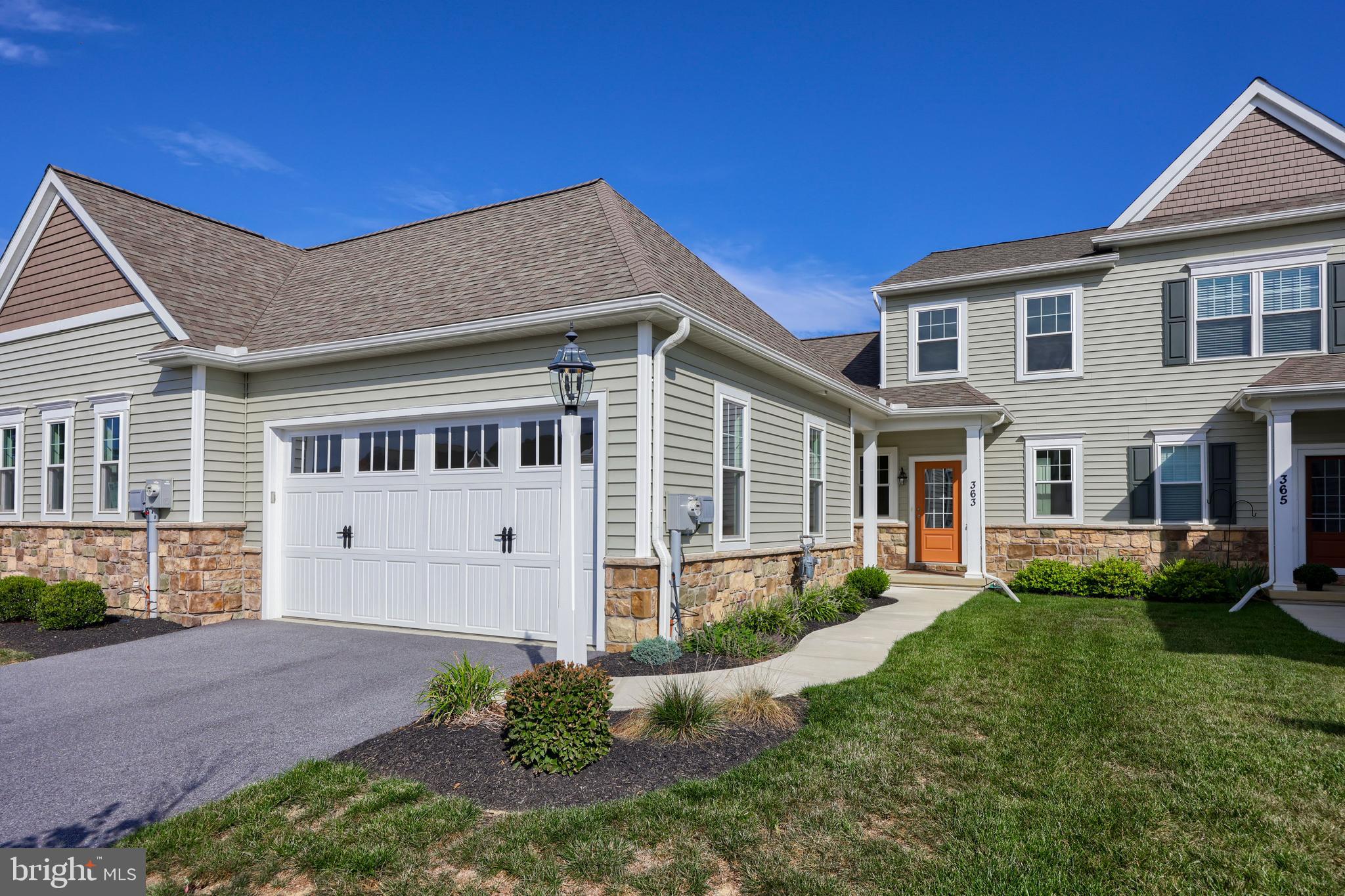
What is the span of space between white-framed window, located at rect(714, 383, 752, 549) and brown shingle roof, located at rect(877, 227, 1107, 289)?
23.8ft

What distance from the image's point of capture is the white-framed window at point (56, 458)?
11.5m

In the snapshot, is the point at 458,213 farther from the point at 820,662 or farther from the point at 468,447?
the point at 820,662

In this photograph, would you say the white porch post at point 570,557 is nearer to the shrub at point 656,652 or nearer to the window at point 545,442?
the shrub at point 656,652

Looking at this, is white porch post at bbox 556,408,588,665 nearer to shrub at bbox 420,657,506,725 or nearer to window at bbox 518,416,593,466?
shrub at bbox 420,657,506,725

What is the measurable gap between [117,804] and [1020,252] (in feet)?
52.3

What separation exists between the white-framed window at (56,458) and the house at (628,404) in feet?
0.17

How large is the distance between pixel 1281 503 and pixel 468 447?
11605mm

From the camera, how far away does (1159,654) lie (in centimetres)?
767

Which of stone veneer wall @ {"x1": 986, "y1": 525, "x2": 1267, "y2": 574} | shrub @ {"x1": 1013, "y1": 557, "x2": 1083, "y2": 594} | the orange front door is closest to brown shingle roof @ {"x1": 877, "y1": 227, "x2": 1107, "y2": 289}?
the orange front door

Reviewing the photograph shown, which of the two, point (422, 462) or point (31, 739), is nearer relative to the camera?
point (31, 739)

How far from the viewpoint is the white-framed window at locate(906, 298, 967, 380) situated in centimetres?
1501

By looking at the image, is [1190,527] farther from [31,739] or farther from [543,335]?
[31,739]

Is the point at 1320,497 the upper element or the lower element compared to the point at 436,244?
lower

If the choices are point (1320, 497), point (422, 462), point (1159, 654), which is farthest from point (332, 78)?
point (1320, 497)
